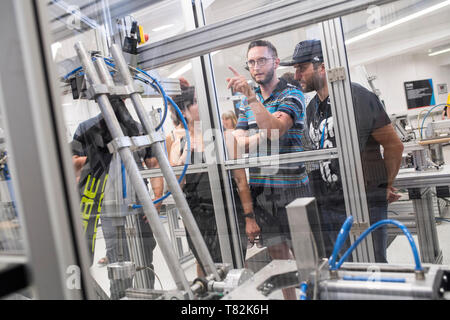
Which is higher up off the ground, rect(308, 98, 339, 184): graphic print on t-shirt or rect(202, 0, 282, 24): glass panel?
rect(202, 0, 282, 24): glass panel

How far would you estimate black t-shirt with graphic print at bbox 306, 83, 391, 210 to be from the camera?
1.83m

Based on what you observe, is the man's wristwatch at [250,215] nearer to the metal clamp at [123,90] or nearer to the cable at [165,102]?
the cable at [165,102]

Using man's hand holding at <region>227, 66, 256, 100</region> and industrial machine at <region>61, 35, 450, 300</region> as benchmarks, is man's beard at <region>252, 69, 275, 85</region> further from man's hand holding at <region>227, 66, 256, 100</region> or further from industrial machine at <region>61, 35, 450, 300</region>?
industrial machine at <region>61, 35, 450, 300</region>

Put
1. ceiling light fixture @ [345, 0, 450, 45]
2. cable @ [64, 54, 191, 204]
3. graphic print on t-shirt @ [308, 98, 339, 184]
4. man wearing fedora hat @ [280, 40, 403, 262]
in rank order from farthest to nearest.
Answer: graphic print on t-shirt @ [308, 98, 339, 184] < man wearing fedora hat @ [280, 40, 403, 262] < ceiling light fixture @ [345, 0, 450, 45] < cable @ [64, 54, 191, 204]

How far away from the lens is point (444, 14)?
162 cm

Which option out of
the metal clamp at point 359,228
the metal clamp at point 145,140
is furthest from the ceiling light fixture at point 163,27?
the metal clamp at point 359,228

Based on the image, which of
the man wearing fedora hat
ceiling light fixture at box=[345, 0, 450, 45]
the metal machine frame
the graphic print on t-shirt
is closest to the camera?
the metal machine frame

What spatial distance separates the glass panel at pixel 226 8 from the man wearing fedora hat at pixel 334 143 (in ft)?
0.99

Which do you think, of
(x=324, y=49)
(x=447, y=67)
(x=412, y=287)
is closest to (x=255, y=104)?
(x=324, y=49)

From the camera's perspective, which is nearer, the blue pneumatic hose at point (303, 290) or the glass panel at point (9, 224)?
the glass panel at point (9, 224)

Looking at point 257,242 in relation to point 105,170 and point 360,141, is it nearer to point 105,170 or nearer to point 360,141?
point 360,141

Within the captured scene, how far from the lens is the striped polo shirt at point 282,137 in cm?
201

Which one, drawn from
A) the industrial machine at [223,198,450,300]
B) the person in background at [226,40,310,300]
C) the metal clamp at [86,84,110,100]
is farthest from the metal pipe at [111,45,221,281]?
the person in background at [226,40,310,300]

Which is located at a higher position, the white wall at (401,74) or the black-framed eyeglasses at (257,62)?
the black-framed eyeglasses at (257,62)
